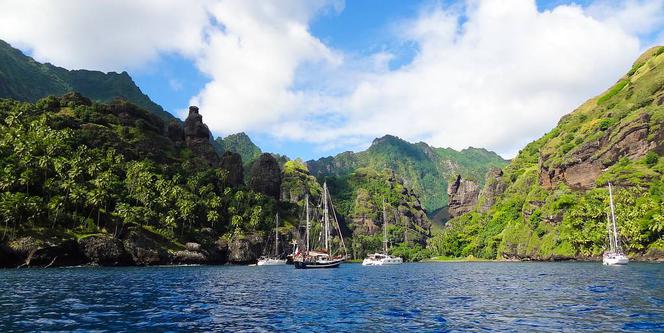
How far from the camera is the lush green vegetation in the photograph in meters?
121

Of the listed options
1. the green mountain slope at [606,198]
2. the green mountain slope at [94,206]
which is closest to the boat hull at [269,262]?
the green mountain slope at [94,206]

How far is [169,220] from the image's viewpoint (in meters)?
155

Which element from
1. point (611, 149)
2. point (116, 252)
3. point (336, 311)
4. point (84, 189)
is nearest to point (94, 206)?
point (84, 189)

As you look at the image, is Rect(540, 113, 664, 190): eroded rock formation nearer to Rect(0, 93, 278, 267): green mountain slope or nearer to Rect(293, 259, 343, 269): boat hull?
Rect(293, 259, 343, 269): boat hull

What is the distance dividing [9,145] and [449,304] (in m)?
150

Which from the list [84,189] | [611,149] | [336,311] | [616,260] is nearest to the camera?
[336,311]

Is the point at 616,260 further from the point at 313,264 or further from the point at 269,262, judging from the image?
the point at 269,262

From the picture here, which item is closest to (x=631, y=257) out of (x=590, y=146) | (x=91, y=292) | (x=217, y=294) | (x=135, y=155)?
(x=590, y=146)

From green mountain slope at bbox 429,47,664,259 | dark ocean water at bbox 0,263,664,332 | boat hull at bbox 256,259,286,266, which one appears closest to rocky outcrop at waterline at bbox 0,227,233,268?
boat hull at bbox 256,259,286,266

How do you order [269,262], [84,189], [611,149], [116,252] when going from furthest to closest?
1. [611,149]
2. [269,262]
3. [84,189]
4. [116,252]

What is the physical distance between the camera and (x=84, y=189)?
13600 cm

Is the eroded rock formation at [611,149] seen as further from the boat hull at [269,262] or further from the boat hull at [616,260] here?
the boat hull at [269,262]

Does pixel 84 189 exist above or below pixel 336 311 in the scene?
above

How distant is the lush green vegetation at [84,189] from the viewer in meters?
121
